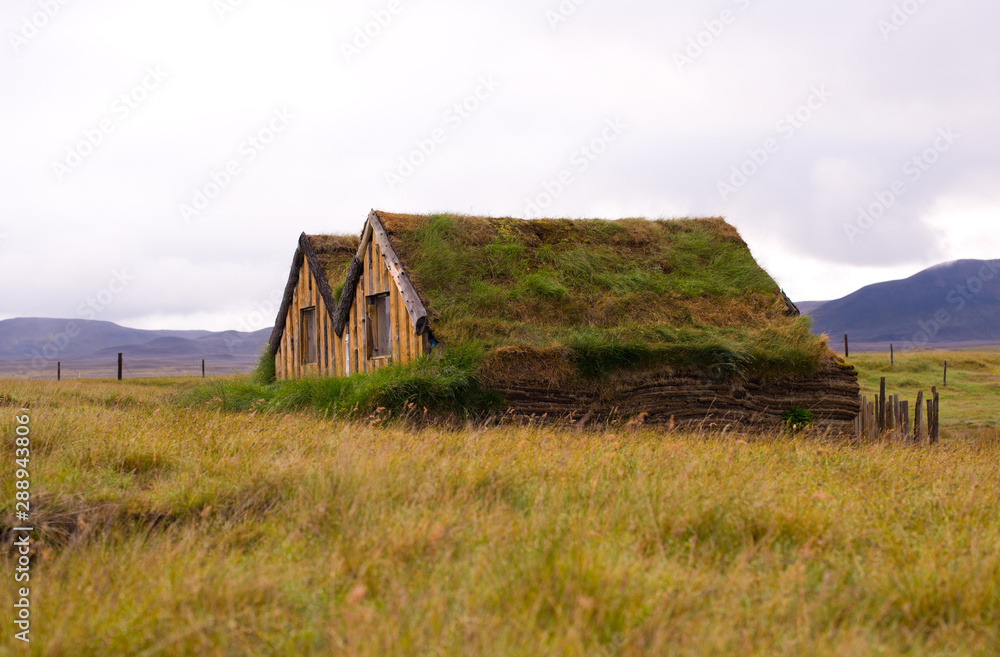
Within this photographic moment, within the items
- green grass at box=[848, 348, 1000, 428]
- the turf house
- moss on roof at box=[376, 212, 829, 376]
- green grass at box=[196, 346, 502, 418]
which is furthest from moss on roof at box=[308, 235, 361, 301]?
green grass at box=[848, 348, 1000, 428]

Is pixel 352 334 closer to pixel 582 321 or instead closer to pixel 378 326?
pixel 378 326

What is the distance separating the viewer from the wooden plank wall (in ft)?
44.3

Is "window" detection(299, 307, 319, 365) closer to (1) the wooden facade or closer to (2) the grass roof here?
(1) the wooden facade

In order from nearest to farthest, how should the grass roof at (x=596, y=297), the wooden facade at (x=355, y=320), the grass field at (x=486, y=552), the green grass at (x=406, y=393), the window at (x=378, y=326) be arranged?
the grass field at (x=486, y=552) < the green grass at (x=406, y=393) < the grass roof at (x=596, y=297) < the wooden facade at (x=355, y=320) < the window at (x=378, y=326)

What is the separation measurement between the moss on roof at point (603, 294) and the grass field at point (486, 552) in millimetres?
5799

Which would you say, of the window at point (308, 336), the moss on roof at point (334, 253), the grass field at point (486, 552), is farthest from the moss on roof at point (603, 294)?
the grass field at point (486, 552)

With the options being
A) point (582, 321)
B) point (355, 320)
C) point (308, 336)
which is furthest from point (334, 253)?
point (582, 321)

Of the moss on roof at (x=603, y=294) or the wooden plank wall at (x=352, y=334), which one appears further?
the wooden plank wall at (x=352, y=334)

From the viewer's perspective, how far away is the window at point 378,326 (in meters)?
14.7

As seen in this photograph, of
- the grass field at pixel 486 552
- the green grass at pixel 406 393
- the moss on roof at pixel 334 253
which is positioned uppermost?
the moss on roof at pixel 334 253

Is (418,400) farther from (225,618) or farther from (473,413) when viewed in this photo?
(225,618)

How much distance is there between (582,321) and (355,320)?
500cm

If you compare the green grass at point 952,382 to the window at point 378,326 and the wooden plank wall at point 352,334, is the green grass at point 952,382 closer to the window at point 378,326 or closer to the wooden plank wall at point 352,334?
the window at point 378,326

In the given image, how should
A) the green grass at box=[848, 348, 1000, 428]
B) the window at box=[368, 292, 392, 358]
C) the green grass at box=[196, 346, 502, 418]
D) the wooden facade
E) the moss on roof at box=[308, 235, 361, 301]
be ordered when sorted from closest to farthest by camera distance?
1. the green grass at box=[196, 346, 502, 418]
2. the wooden facade
3. the window at box=[368, 292, 392, 358]
4. the moss on roof at box=[308, 235, 361, 301]
5. the green grass at box=[848, 348, 1000, 428]
